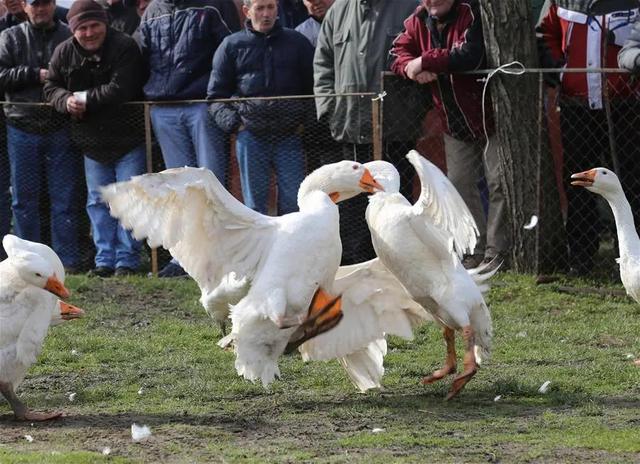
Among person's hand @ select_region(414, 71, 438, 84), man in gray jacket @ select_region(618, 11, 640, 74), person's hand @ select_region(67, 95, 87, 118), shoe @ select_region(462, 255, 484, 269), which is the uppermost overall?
man in gray jacket @ select_region(618, 11, 640, 74)

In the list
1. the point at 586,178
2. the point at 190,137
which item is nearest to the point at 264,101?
the point at 190,137

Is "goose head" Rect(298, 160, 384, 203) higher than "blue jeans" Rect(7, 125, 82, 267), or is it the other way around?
"goose head" Rect(298, 160, 384, 203)

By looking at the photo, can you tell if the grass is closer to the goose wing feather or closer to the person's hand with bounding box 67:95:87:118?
the goose wing feather

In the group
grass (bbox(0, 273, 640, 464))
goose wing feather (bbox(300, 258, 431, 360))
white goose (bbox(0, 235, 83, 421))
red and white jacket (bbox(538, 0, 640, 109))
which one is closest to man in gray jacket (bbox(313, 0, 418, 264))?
grass (bbox(0, 273, 640, 464))

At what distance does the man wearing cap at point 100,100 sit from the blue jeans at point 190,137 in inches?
11.5

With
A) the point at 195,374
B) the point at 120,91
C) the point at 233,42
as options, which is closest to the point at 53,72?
the point at 120,91

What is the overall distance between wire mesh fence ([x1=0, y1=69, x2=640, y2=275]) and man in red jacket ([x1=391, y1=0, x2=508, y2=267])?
0.09 m

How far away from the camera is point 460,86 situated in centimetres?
1186

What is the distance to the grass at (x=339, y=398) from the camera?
7148mm

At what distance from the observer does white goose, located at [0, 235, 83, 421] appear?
7.77 metres

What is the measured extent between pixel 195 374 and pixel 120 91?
4.54m

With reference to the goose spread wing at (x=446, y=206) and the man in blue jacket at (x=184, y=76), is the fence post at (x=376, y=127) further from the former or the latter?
the goose spread wing at (x=446, y=206)

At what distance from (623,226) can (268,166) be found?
415 cm

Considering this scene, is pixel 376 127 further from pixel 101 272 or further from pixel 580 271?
pixel 101 272
